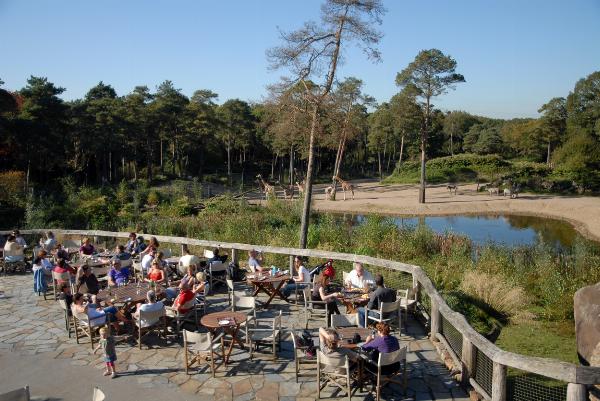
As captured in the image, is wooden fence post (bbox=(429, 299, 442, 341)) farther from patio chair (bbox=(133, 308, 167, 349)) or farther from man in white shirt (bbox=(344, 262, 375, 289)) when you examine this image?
patio chair (bbox=(133, 308, 167, 349))

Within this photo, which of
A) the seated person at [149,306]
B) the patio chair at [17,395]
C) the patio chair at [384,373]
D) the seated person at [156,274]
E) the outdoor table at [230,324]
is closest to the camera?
the patio chair at [17,395]

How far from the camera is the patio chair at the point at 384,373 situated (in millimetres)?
6371

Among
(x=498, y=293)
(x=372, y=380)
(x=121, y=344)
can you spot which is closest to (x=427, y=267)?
(x=498, y=293)

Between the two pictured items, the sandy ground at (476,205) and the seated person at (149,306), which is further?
the sandy ground at (476,205)

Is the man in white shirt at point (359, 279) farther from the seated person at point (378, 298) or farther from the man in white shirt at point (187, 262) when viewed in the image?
the man in white shirt at point (187, 262)

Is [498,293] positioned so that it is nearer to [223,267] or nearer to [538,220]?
[223,267]

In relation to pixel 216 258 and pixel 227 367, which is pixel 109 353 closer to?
pixel 227 367

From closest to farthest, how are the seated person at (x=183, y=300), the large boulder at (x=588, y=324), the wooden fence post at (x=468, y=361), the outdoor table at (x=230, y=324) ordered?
the wooden fence post at (x=468, y=361) → the large boulder at (x=588, y=324) → the outdoor table at (x=230, y=324) → the seated person at (x=183, y=300)

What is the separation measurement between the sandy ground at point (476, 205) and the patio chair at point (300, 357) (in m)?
27.1

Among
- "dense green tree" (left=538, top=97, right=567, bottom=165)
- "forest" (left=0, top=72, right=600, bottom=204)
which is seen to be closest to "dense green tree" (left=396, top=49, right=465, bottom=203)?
"forest" (left=0, top=72, right=600, bottom=204)

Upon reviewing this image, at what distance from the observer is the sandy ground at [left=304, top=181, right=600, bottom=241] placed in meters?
33.1

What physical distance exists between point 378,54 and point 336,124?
8.14 feet

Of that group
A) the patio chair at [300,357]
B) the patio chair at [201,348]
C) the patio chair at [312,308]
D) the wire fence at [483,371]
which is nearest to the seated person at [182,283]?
the patio chair at [201,348]

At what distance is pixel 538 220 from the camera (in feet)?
106
